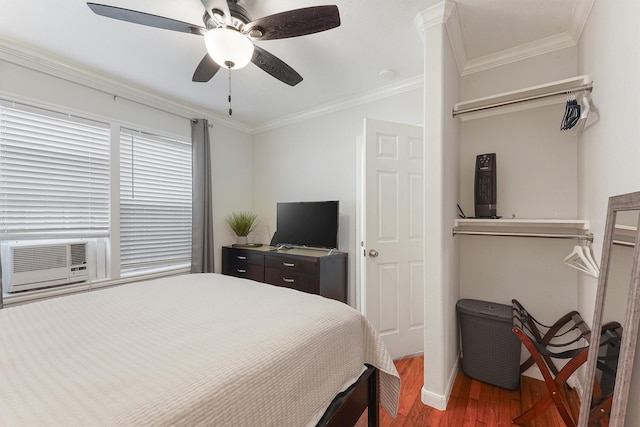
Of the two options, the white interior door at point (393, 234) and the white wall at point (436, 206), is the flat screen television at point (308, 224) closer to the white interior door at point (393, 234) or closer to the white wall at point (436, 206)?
the white interior door at point (393, 234)

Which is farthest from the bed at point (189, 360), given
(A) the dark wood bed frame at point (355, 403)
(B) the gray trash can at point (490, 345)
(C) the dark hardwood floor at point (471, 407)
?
(B) the gray trash can at point (490, 345)

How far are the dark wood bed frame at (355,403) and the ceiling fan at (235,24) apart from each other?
6.05 ft

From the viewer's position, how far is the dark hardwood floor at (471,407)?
1.71 meters

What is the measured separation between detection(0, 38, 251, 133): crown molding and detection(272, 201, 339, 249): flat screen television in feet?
5.42

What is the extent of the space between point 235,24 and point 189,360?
74.1 inches

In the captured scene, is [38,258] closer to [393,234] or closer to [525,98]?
[393,234]

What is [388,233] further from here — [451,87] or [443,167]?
[451,87]

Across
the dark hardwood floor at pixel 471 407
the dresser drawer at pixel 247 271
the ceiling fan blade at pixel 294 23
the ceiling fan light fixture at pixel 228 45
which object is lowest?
the dark hardwood floor at pixel 471 407

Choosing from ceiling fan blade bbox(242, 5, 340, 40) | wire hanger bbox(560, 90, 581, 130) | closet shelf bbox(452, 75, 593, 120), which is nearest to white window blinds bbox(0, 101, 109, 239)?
ceiling fan blade bbox(242, 5, 340, 40)

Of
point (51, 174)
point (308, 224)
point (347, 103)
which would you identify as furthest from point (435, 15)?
point (51, 174)

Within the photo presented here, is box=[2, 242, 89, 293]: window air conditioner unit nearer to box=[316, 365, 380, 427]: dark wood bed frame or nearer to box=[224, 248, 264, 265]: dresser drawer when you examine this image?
box=[224, 248, 264, 265]: dresser drawer

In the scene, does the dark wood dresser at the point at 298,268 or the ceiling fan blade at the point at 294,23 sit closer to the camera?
the ceiling fan blade at the point at 294,23

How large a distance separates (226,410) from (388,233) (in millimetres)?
1988

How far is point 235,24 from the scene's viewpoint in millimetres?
1766
